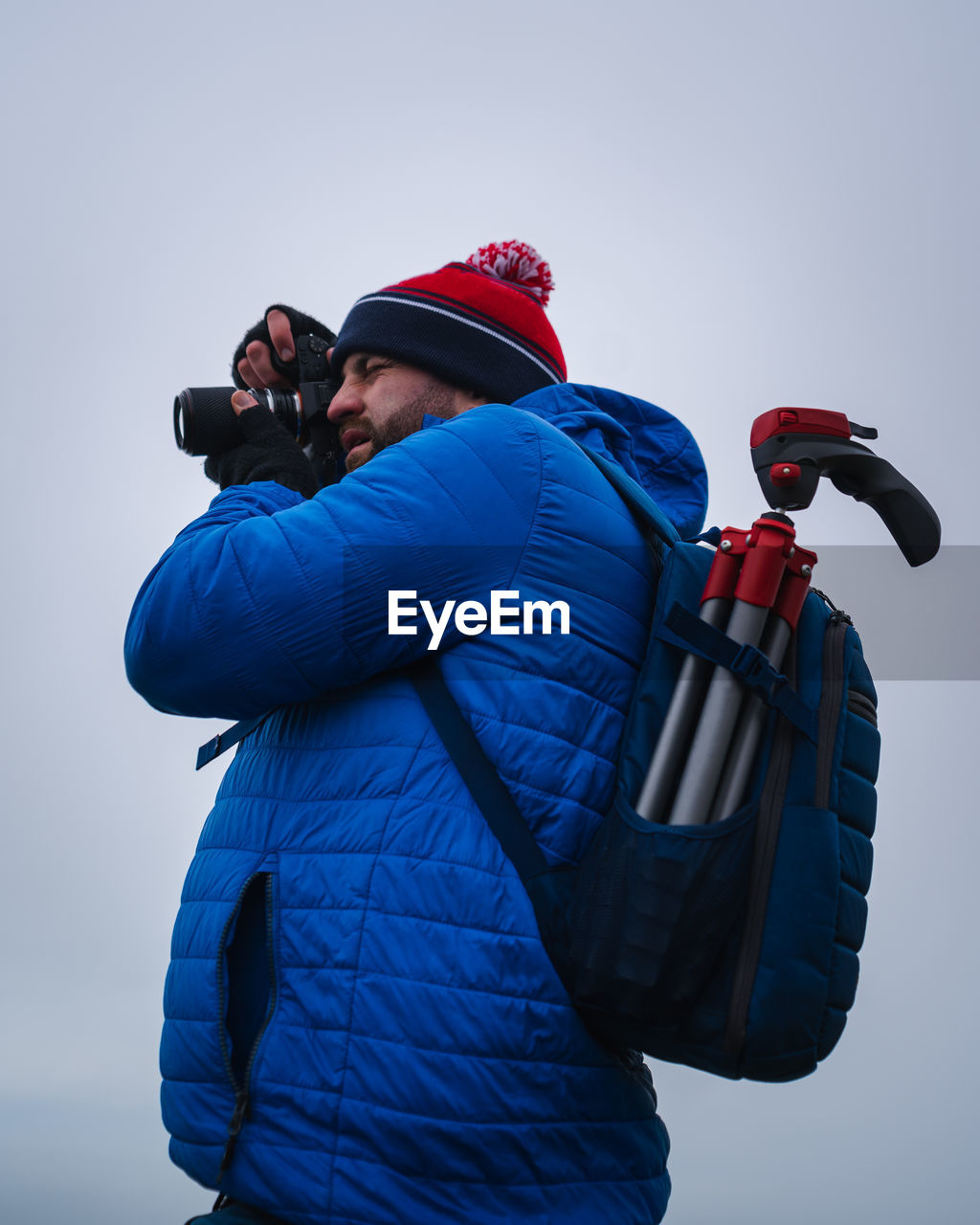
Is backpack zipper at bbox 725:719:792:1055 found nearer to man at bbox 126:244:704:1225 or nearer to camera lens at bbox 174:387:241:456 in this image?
man at bbox 126:244:704:1225

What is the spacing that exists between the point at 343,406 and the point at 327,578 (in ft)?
2.11

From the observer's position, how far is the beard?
1.58 metres

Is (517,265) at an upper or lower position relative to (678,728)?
upper

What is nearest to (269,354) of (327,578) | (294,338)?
(294,338)

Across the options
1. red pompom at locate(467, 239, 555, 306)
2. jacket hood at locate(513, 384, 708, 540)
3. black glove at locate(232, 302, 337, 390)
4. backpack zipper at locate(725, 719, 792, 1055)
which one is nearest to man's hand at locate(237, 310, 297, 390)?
black glove at locate(232, 302, 337, 390)

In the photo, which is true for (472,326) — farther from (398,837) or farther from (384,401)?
(398,837)

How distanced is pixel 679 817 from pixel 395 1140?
345mm

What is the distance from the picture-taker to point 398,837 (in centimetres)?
99

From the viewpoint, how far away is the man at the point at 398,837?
0.94 metres

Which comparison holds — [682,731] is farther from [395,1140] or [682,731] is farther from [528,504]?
[395,1140]

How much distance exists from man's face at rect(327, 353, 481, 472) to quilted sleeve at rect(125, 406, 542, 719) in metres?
0.49

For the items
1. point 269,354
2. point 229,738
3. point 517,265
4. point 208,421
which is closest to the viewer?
point 229,738

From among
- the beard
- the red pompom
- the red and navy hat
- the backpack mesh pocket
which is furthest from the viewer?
the red pompom

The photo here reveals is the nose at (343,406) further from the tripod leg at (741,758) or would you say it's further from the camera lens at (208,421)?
the tripod leg at (741,758)
